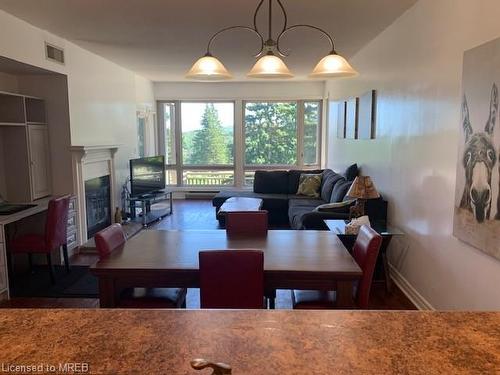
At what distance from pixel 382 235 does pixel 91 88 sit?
14.2 ft

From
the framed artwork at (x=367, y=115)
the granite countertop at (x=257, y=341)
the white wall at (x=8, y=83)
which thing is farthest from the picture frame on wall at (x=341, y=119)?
the granite countertop at (x=257, y=341)

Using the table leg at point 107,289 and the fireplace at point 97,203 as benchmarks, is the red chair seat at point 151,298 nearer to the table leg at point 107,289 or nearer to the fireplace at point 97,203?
the table leg at point 107,289

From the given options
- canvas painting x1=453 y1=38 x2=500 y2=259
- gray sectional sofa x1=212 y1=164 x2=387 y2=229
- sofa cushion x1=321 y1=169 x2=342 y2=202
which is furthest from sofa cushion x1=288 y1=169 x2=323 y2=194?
canvas painting x1=453 y1=38 x2=500 y2=259

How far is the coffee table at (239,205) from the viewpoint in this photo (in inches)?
231

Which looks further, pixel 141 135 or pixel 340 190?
pixel 141 135

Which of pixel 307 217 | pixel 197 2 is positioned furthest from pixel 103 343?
pixel 307 217

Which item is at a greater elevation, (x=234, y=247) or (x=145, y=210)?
(x=234, y=247)

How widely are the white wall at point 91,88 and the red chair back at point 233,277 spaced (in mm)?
3119

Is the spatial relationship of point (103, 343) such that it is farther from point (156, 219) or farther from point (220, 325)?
point (156, 219)

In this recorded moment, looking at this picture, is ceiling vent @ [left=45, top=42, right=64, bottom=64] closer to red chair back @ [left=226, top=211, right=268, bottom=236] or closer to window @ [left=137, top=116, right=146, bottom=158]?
red chair back @ [left=226, top=211, right=268, bottom=236]

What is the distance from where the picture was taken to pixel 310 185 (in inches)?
281

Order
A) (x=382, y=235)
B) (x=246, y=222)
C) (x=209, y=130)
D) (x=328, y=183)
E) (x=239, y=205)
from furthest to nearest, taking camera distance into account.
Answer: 1. (x=209, y=130)
2. (x=328, y=183)
3. (x=239, y=205)
4. (x=382, y=235)
5. (x=246, y=222)

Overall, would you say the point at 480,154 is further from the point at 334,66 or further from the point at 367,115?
the point at 367,115

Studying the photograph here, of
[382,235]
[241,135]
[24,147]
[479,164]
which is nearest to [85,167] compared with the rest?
[24,147]
